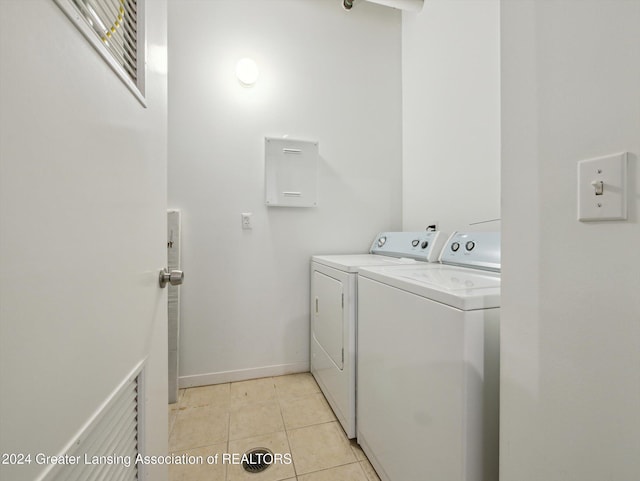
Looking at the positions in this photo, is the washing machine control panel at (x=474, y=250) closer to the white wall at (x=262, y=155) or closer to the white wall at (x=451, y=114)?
the white wall at (x=451, y=114)

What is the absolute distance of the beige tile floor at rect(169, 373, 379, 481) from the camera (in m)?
1.27

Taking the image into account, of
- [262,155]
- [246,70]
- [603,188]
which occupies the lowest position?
[603,188]

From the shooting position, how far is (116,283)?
1.81ft

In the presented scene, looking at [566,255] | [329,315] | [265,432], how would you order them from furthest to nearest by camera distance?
[329,315]
[265,432]
[566,255]

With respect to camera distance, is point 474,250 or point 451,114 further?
point 451,114

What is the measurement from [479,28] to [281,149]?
57.3 inches

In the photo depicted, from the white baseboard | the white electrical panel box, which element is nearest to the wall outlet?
the white electrical panel box

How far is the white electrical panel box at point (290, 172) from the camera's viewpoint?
2.07 meters

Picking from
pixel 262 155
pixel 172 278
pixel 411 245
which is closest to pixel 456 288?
pixel 172 278

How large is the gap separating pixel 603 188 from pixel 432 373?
0.67 meters

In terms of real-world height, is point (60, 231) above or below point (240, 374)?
above

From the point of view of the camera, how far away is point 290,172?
2.11 metres

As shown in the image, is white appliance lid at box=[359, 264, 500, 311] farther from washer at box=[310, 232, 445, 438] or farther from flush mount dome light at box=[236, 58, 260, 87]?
flush mount dome light at box=[236, 58, 260, 87]

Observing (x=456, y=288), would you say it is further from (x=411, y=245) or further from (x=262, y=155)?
(x=262, y=155)
